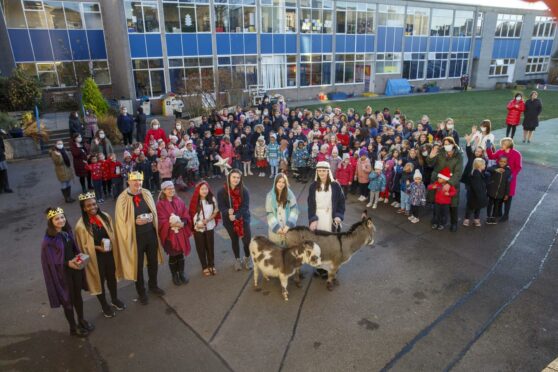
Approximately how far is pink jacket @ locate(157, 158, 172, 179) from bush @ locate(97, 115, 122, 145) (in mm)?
7220

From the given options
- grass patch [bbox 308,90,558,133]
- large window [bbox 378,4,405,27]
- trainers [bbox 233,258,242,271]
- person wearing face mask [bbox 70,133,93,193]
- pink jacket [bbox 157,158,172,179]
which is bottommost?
trainers [bbox 233,258,242,271]

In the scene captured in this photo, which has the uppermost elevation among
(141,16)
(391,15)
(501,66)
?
(391,15)

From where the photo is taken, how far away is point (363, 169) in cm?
964

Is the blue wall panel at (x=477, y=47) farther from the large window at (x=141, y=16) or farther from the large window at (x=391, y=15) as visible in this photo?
the large window at (x=141, y=16)

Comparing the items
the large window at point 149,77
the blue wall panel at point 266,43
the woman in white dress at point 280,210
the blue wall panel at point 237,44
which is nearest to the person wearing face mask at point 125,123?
the large window at point 149,77

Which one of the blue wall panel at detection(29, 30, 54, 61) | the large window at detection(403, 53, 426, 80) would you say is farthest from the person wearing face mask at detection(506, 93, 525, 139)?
the blue wall panel at detection(29, 30, 54, 61)

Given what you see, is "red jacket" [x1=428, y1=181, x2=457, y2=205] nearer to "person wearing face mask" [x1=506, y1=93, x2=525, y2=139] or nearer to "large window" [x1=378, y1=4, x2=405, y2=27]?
"person wearing face mask" [x1=506, y1=93, x2=525, y2=139]

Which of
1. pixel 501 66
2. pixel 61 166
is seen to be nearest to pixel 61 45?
pixel 61 166

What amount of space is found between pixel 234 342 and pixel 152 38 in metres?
23.9

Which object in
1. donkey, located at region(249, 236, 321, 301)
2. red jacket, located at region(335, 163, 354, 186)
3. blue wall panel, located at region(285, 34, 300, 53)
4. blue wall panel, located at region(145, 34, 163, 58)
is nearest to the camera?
donkey, located at region(249, 236, 321, 301)

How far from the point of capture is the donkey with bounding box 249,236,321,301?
17.7ft

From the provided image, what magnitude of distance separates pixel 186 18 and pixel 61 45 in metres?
8.22

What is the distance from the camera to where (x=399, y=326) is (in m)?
5.03

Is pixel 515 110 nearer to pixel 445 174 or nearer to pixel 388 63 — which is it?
pixel 445 174
